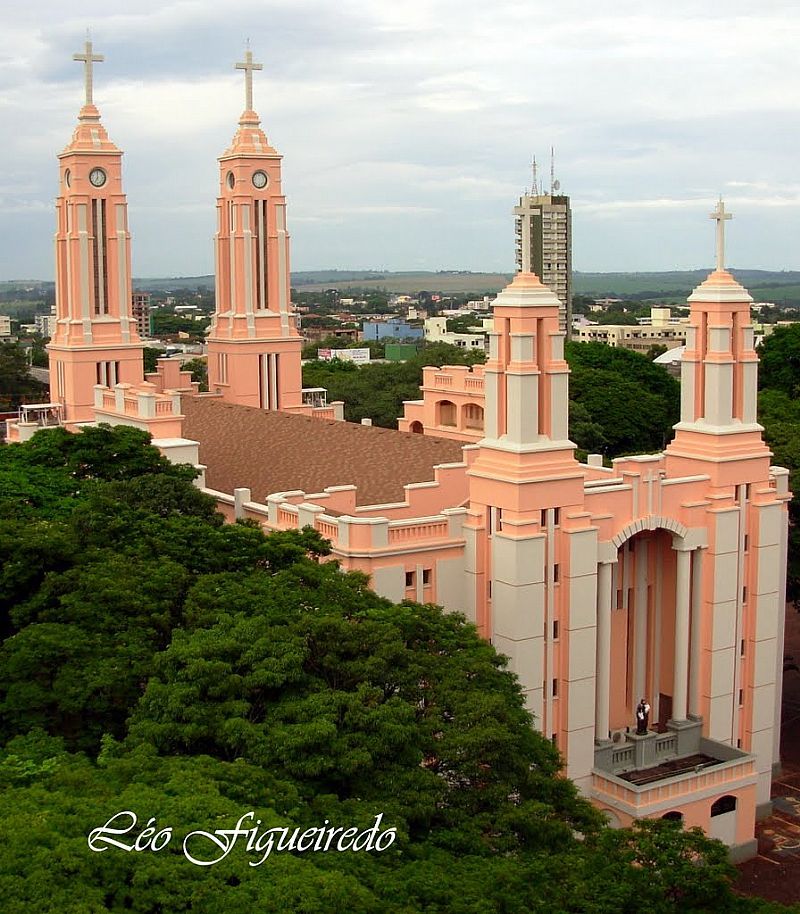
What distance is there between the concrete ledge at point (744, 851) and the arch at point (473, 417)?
59.3ft

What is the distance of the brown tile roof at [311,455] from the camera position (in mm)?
33594

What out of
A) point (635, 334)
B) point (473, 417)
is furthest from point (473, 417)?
point (635, 334)

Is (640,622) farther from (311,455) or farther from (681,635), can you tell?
(311,455)

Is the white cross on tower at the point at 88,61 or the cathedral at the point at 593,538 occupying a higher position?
the white cross on tower at the point at 88,61

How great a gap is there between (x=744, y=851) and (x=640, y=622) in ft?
18.1

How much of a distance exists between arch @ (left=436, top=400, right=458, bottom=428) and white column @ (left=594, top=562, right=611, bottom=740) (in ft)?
53.4

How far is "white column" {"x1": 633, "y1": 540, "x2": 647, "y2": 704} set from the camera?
3117 cm

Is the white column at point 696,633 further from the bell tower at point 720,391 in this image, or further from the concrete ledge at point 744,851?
the concrete ledge at point 744,851

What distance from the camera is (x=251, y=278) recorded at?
155 feet

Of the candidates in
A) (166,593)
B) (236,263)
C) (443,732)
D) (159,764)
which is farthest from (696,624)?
(236,263)

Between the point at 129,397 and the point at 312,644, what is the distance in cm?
1689

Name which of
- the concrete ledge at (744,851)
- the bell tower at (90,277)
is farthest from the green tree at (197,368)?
the concrete ledge at (744,851)

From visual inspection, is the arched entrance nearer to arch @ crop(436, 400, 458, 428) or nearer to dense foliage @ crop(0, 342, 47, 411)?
arch @ crop(436, 400, 458, 428)
